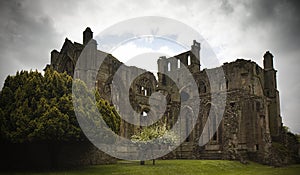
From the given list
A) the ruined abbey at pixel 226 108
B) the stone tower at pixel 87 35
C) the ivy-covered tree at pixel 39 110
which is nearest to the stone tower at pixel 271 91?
the ruined abbey at pixel 226 108

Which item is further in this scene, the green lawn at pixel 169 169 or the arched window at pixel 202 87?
the arched window at pixel 202 87

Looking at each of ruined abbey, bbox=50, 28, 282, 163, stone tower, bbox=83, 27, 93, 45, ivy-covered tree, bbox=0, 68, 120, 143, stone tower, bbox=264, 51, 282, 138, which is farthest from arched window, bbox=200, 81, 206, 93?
ivy-covered tree, bbox=0, 68, 120, 143

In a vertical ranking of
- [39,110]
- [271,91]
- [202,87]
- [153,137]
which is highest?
[202,87]

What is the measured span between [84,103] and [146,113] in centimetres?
1687

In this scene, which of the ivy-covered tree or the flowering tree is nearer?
the ivy-covered tree

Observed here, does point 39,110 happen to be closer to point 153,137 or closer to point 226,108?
point 153,137

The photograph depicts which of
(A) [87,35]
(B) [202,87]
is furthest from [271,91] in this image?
(A) [87,35]

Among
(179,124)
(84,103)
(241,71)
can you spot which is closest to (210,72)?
(241,71)

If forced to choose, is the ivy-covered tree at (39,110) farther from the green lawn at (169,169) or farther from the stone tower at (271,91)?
the stone tower at (271,91)

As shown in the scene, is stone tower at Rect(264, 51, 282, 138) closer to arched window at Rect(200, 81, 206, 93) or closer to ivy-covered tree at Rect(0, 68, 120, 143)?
arched window at Rect(200, 81, 206, 93)

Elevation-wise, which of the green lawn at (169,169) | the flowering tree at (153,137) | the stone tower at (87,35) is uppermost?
the stone tower at (87,35)

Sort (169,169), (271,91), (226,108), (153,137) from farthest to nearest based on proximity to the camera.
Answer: (271,91) < (226,108) < (153,137) < (169,169)

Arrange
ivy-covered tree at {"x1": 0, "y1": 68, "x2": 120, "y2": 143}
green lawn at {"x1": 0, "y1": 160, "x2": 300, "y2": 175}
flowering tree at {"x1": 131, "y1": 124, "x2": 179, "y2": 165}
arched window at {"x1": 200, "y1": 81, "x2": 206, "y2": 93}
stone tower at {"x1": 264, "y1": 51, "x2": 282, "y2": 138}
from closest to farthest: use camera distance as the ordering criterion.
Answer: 1. ivy-covered tree at {"x1": 0, "y1": 68, "x2": 120, "y2": 143}
2. green lawn at {"x1": 0, "y1": 160, "x2": 300, "y2": 175}
3. flowering tree at {"x1": 131, "y1": 124, "x2": 179, "y2": 165}
4. arched window at {"x1": 200, "y1": 81, "x2": 206, "y2": 93}
5. stone tower at {"x1": 264, "y1": 51, "x2": 282, "y2": 138}

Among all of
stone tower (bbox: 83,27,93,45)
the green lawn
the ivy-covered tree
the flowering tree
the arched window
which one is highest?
stone tower (bbox: 83,27,93,45)
